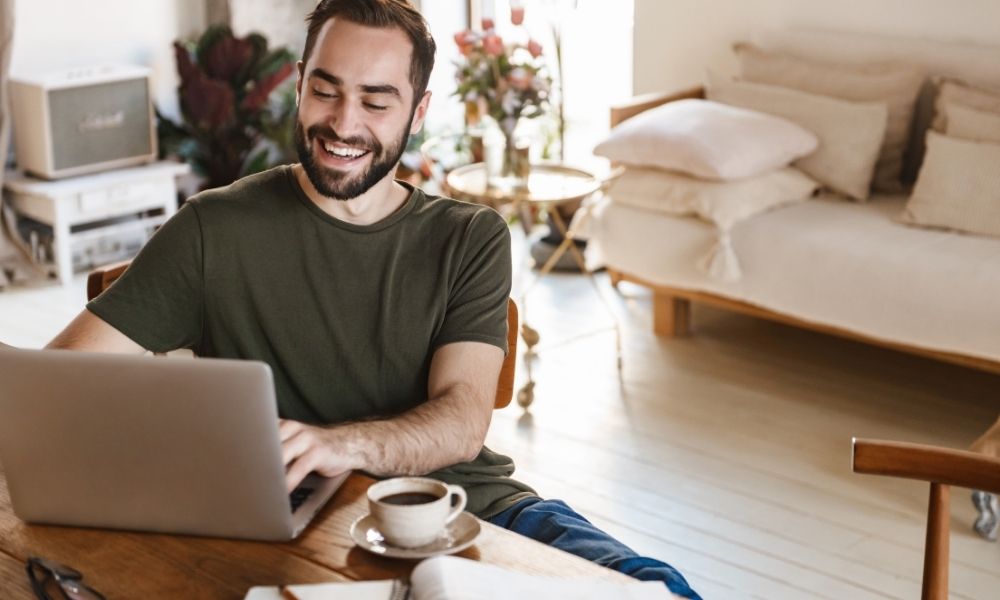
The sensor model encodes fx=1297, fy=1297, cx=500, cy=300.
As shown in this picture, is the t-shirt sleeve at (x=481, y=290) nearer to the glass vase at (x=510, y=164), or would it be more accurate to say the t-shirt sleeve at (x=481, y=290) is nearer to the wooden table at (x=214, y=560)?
the wooden table at (x=214, y=560)

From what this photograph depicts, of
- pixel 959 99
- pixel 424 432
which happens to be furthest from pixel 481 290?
pixel 959 99

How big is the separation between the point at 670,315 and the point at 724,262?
1.41 ft

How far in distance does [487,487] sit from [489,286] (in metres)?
0.29

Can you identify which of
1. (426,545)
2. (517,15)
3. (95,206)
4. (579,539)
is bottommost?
(95,206)

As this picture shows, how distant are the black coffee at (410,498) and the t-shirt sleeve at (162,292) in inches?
22.2

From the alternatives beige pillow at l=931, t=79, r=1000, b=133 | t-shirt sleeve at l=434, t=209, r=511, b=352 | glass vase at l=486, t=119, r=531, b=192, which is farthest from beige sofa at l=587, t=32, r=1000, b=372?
t-shirt sleeve at l=434, t=209, r=511, b=352

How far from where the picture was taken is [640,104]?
4.39 meters

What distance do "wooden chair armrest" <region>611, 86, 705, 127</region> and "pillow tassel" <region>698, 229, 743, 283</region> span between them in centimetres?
68

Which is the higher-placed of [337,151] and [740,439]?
[337,151]

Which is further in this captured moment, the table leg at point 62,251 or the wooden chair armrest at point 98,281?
the table leg at point 62,251

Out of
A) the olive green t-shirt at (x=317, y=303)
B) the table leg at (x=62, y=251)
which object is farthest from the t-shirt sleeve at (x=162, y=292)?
the table leg at (x=62, y=251)

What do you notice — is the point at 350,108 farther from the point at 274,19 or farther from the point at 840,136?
the point at 274,19

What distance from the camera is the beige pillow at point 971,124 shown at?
12.4 ft

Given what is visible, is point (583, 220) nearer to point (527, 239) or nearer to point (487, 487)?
point (527, 239)
